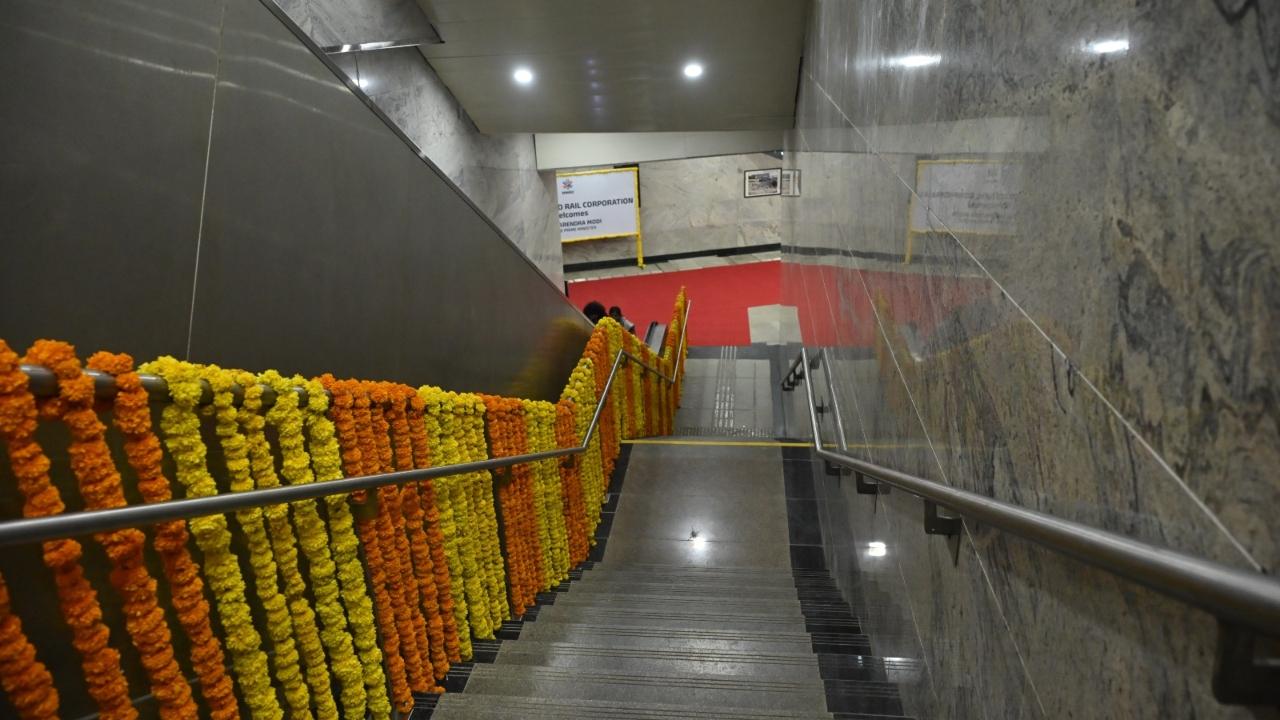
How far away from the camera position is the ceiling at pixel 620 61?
5996 mm

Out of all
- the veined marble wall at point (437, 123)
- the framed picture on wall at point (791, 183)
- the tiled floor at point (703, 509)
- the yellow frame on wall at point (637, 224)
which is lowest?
the tiled floor at point (703, 509)

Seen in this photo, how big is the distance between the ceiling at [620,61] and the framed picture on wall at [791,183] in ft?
2.21

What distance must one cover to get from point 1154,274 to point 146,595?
1637mm

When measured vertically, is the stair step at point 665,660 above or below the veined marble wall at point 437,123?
below

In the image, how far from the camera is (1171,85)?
0.87 meters

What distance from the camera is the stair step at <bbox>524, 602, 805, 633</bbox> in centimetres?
314

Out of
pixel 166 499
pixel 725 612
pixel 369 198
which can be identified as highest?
pixel 369 198

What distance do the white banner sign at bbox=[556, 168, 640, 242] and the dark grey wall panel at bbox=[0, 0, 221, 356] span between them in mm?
13630

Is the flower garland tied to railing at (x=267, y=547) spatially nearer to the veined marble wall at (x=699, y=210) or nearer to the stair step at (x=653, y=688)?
the stair step at (x=653, y=688)

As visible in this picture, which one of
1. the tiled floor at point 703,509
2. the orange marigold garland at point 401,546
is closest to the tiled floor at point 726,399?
the tiled floor at point 703,509

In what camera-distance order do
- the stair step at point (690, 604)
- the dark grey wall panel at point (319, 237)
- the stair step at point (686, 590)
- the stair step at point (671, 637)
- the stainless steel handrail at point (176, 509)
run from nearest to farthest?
the stainless steel handrail at point (176, 509)
the dark grey wall panel at point (319, 237)
the stair step at point (671, 637)
the stair step at point (690, 604)
the stair step at point (686, 590)

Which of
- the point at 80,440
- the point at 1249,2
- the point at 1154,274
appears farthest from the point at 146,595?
the point at 1249,2

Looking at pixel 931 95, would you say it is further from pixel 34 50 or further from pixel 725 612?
pixel 725 612

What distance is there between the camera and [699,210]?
15594 mm
